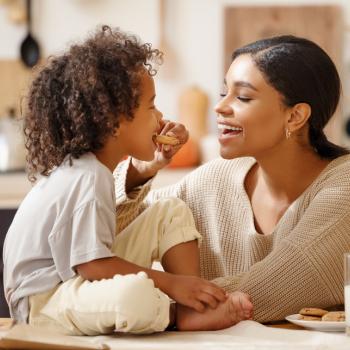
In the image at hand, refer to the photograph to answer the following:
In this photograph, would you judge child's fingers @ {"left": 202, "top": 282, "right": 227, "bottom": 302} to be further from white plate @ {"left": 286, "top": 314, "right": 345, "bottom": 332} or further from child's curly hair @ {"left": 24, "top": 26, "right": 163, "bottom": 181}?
child's curly hair @ {"left": 24, "top": 26, "right": 163, "bottom": 181}

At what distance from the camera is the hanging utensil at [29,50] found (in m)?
4.77

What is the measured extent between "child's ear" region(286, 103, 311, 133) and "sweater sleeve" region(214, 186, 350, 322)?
0.35 meters

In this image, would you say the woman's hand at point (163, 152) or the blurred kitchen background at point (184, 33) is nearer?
the woman's hand at point (163, 152)

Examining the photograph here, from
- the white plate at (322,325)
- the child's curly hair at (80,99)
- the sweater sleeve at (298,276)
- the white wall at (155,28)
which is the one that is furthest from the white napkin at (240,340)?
the white wall at (155,28)

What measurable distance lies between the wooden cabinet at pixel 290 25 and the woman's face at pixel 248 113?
2.65 meters

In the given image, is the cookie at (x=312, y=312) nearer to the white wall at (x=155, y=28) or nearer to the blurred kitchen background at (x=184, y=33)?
the blurred kitchen background at (x=184, y=33)

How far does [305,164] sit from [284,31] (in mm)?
2697

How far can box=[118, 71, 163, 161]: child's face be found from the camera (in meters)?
1.80

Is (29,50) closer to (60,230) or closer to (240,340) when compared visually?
(60,230)

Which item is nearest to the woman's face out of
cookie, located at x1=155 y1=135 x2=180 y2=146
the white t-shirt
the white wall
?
cookie, located at x1=155 y1=135 x2=180 y2=146

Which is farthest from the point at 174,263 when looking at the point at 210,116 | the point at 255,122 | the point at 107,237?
the point at 210,116

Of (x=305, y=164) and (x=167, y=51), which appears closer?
(x=305, y=164)

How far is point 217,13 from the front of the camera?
4789mm

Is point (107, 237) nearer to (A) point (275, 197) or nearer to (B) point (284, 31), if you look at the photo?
(A) point (275, 197)
